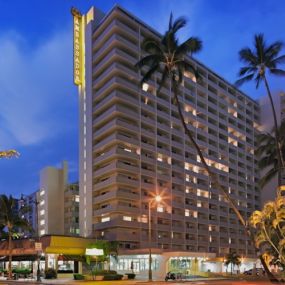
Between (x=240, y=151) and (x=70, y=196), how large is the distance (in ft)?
158

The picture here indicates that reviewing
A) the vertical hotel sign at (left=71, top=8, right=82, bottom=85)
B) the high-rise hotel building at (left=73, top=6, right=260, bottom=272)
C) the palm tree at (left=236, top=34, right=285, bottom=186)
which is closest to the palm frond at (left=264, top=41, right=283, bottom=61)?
the palm tree at (left=236, top=34, right=285, bottom=186)

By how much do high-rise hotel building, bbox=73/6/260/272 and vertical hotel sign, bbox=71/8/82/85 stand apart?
0.22 meters

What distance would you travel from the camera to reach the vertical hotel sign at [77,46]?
107 m

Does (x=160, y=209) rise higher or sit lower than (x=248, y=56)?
lower

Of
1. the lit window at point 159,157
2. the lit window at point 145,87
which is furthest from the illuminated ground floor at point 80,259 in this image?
the lit window at point 145,87

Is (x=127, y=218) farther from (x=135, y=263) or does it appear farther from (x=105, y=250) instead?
(x=105, y=250)

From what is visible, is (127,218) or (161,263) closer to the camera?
(161,263)

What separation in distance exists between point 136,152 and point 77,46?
2706 cm

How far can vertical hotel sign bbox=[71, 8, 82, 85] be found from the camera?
107 meters

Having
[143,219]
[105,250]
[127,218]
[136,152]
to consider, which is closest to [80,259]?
[105,250]

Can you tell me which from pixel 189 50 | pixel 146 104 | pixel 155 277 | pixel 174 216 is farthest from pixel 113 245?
pixel 189 50

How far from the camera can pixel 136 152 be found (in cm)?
10050

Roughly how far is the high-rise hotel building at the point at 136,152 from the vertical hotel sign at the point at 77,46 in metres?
0.22

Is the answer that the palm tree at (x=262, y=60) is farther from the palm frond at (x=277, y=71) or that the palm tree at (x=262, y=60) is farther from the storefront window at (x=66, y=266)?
the storefront window at (x=66, y=266)
